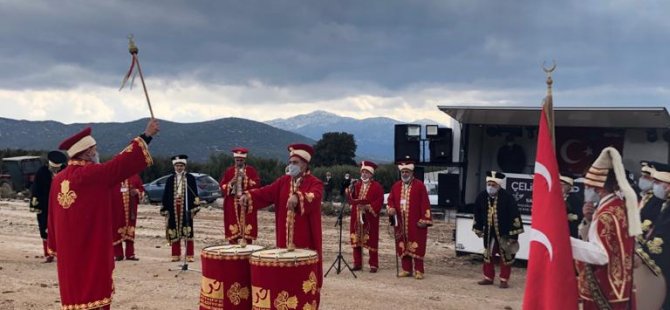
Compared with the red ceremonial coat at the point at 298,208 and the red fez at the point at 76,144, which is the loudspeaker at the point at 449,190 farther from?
the red fez at the point at 76,144

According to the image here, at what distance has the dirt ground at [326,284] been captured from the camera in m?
8.33

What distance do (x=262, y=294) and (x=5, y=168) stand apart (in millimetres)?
31184

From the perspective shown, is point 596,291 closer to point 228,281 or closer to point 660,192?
point 660,192

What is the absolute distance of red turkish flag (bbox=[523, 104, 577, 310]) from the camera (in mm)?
3762

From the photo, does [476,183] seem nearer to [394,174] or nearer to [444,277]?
[444,277]

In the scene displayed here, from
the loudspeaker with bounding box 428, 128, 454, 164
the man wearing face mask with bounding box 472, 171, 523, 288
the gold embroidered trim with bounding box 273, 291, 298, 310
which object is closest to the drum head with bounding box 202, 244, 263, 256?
the gold embroidered trim with bounding box 273, 291, 298, 310

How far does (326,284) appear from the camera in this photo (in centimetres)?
960

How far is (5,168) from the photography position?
32.3 meters

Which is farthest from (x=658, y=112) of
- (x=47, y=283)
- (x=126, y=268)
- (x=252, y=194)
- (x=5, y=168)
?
(x=5, y=168)

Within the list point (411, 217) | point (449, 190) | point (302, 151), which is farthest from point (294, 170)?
point (449, 190)

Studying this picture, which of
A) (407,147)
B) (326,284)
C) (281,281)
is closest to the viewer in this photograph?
(281,281)

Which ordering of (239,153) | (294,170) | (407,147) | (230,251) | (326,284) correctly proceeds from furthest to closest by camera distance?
1. (407,147)
2. (239,153)
3. (326,284)
4. (294,170)
5. (230,251)

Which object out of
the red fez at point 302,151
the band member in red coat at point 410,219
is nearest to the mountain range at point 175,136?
the band member in red coat at point 410,219

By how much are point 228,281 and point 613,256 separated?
3.57 m
